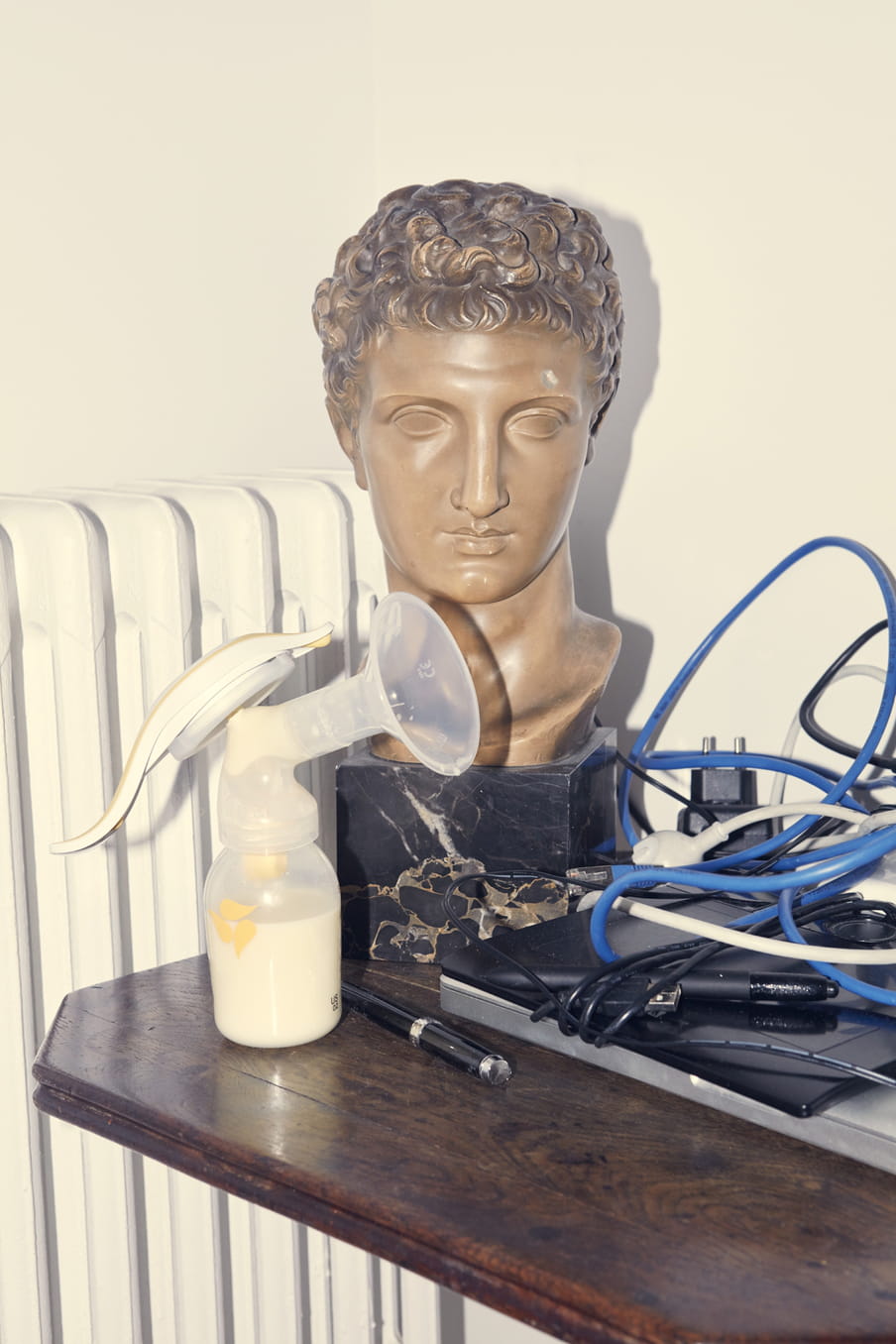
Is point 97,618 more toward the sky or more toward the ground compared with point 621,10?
more toward the ground

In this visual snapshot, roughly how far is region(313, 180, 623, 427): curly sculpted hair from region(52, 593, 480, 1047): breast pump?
23 centimetres

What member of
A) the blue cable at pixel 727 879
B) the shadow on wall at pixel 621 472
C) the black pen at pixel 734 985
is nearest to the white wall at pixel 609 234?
the shadow on wall at pixel 621 472

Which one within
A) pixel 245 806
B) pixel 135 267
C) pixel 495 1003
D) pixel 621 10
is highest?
pixel 621 10

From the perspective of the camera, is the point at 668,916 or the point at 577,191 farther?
the point at 577,191

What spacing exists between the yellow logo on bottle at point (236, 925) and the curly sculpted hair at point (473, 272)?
376mm

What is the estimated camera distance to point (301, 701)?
79 centimetres

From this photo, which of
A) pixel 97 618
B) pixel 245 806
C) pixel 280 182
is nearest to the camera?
pixel 245 806

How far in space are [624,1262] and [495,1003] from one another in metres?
0.24

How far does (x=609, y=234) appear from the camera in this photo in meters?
1.21

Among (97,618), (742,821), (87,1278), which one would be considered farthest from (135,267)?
(87,1278)

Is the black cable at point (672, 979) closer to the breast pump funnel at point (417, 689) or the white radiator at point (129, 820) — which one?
the breast pump funnel at point (417, 689)

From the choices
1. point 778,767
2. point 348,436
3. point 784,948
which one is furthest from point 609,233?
point 784,948

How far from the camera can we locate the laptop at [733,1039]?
0.66 m

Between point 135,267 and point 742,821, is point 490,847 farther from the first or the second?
point 135,267
